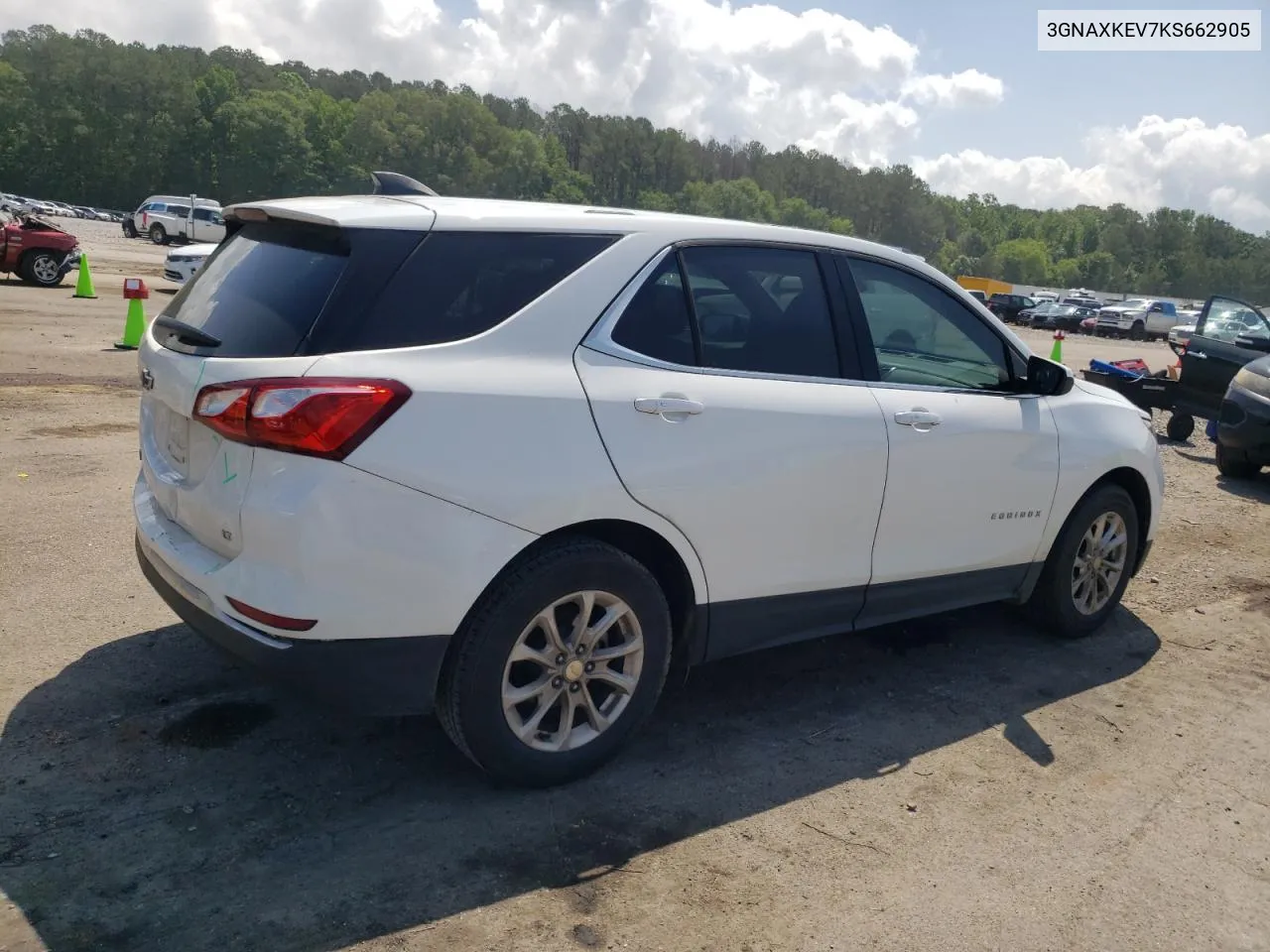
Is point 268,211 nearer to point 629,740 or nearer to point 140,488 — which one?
point 140,488

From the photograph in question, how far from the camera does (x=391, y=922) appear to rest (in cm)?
281

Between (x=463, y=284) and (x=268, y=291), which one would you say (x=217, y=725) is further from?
(x=463, y=284)

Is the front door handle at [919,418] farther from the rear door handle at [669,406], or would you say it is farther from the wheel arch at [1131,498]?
the wheel arch at [1131,498]

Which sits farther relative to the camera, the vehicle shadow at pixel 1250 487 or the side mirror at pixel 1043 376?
the vehicle shadow at pixel 1250 487

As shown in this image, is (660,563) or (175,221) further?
(175,221)

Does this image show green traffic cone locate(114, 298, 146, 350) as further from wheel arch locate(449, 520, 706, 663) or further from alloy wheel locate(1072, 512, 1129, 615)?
alloy wheel locate(1072, 512, 1129, 615)

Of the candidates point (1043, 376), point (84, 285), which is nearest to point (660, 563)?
point (1043, 376)

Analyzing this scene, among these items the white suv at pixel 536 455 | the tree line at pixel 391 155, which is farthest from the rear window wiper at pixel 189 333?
the tree line at pixel 391 155

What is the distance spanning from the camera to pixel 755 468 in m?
3.68

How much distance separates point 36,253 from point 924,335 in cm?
1985

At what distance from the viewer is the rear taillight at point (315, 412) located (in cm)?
294

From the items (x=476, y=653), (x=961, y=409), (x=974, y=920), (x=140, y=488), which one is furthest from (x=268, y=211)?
(x=974, y=920)

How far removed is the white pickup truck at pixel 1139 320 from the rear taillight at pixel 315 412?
53227 millimetres

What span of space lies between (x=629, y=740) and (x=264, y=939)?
1.44 m
